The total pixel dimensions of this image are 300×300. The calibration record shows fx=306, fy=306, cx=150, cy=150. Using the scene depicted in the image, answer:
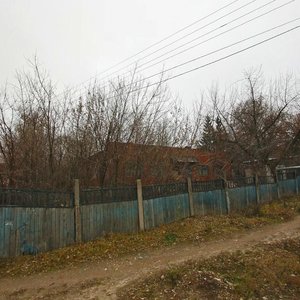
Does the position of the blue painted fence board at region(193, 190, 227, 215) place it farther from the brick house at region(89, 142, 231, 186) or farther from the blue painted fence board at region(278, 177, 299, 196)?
the blue painted fence board at region(278, 177, 299, 196)

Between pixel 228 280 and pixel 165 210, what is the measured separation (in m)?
5.42

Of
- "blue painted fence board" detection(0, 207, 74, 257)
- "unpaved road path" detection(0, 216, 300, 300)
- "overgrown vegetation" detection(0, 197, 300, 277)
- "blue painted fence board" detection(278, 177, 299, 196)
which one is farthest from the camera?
"blue painted fence board" detection(278, 177, 299, 196)

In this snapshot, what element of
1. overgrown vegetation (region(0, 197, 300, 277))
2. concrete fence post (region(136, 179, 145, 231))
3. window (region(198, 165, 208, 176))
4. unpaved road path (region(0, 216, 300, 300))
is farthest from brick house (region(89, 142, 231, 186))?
unpaved road path (region(0, 216, 300, 300))

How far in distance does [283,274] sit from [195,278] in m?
1.80

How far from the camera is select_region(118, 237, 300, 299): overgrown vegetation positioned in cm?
534

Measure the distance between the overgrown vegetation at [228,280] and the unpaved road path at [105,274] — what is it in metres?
0.48

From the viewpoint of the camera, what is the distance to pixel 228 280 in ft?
19.4

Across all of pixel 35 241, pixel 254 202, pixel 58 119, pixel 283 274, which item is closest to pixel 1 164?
pixel 58 119

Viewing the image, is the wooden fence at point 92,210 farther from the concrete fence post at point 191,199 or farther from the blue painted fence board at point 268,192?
the blue painted fence board at point 268,192

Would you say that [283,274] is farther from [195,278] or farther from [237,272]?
[195,278]

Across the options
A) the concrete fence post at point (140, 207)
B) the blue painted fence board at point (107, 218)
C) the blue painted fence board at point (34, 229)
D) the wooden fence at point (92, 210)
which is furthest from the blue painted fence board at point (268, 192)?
the blue painted fence board at point (34, 229)

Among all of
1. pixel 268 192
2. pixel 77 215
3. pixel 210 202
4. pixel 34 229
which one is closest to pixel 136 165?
pixel 210 202

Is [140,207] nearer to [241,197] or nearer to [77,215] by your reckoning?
[77,215]

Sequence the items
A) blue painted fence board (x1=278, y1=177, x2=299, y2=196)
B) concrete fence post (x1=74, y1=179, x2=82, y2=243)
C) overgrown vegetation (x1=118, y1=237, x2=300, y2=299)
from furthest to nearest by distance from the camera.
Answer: blue painted fence board (x1=278, y1=177, x2=299, y2=196)
concrete fence post (x1=74, y1=179, x2=82, y2=243)
overgrown vegetation (x1=118, y1=237, x2=300, y2=299)
